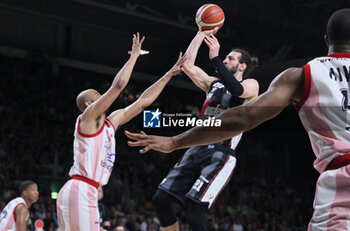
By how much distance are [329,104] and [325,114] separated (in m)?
0.05

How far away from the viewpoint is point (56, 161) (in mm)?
11727

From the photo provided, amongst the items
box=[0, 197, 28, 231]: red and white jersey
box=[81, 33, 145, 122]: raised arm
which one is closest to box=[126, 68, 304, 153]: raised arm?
box=[81, 33, 145, 122]: raised arm

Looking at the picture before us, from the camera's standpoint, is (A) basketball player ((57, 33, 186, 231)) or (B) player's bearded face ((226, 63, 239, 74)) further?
(B) player's bearded face ((226, 63, 239, 74))

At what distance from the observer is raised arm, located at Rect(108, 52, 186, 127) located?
5.11m

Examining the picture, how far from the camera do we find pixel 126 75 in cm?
468

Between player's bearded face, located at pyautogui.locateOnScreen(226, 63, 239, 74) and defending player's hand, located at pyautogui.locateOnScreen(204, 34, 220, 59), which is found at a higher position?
defending player's hand, located at pyautogui.locateOnScreen(204, 34, 220, 59)

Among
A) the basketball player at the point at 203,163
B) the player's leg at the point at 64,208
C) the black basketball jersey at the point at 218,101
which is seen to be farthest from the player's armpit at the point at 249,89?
the player's leg at the point at 64,208

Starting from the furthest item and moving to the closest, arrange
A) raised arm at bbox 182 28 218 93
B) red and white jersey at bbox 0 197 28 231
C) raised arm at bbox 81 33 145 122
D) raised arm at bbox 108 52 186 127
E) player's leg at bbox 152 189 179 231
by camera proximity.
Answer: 1. red and white jersey at bbox 0 197 28 231
2. raised arm at bbox 182 28 218 93
3. raised arm at bbox 108 52 186 127
4. player's leg at bbox 152 189 179 231
5. raised arm at bbox 81 33 145 122

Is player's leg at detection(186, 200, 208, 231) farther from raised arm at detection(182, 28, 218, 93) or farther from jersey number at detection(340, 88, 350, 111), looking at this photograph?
jersey number at detection(340, 88, 350, 111)

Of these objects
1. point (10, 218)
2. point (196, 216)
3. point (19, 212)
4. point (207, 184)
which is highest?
point (207, 184)

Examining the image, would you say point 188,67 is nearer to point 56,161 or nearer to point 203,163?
point 203,163

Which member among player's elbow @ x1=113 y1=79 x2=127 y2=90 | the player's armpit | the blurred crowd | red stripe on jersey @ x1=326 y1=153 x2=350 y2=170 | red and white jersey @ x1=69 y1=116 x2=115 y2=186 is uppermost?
player's elbow @ x1=113 y1=79 x2=127 y2=90

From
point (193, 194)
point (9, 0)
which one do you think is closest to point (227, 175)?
point (193, 194)

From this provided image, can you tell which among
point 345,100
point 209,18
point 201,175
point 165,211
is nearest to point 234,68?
point 209,18
